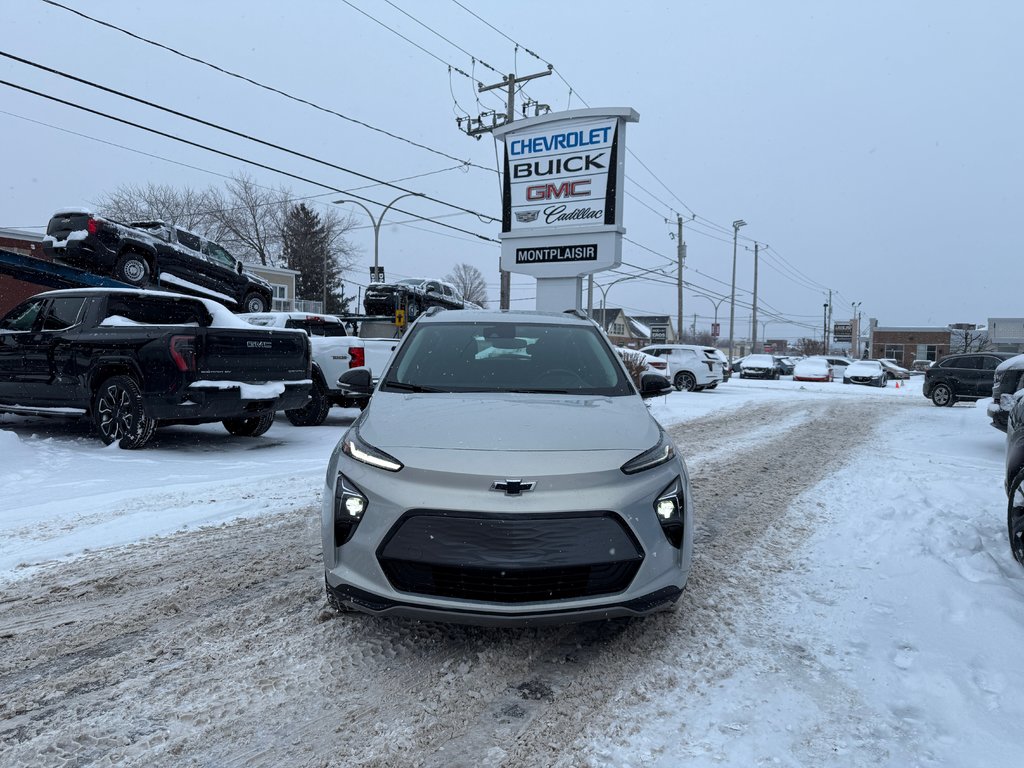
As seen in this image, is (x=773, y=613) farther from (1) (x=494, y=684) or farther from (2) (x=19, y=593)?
(2) (x=19, y=593)

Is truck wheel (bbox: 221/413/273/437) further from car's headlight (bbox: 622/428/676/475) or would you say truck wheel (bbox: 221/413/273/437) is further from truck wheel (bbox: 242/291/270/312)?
truck wheel (bbox: 242/291/270/312)

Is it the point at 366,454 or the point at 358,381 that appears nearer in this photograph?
the point at 366,454

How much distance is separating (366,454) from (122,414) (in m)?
5.97

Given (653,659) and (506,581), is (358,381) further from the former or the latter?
(653,659)

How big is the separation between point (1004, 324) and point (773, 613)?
92.8 metres

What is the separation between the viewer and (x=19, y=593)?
3588 millimetres

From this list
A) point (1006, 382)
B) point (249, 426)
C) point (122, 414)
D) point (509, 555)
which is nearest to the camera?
point (509, 555)

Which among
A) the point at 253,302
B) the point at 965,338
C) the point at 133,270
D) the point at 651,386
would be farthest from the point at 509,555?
the point at 965,338

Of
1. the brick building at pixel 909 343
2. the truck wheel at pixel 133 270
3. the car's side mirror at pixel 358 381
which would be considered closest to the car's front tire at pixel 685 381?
the truck wheel at pixel 133 270

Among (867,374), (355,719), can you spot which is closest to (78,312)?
(355,719)

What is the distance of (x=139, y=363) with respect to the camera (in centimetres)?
712

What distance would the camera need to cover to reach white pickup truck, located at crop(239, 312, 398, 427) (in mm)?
9953

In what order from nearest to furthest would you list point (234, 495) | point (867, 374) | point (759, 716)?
point (759, 716) → point (234, 495) → point (867, 374)

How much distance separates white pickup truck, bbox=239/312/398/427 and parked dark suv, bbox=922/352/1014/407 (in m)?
16.2
